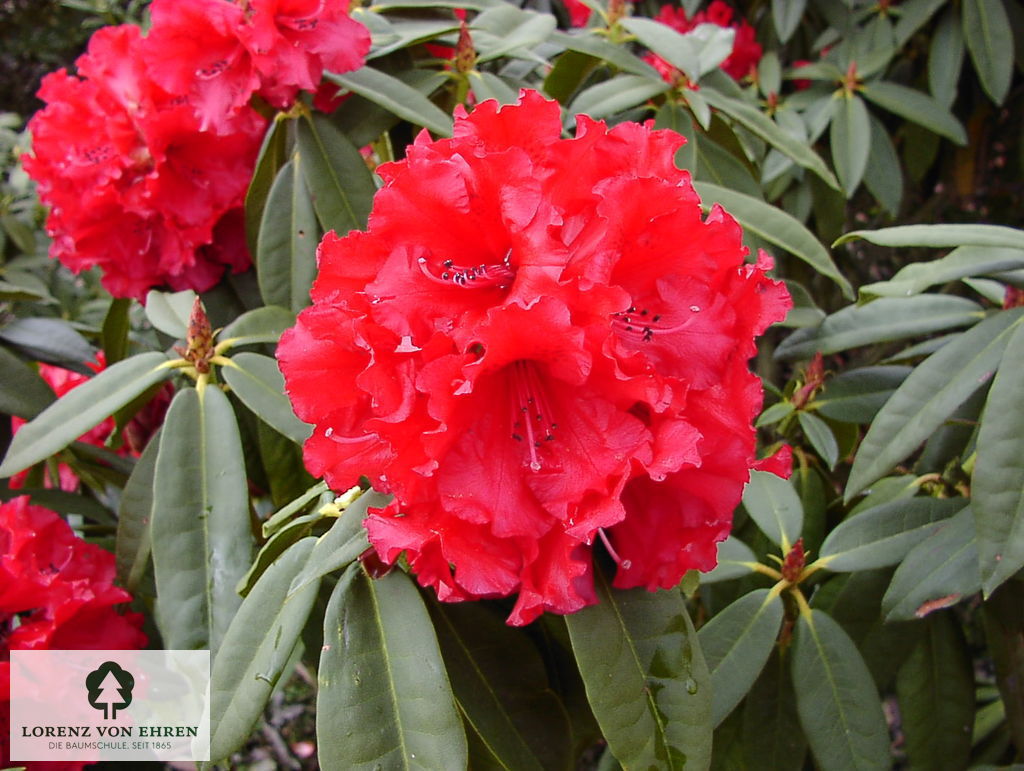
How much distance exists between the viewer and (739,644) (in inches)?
34.4

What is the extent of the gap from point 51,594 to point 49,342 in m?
0.42

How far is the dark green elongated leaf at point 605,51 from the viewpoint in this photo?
3.36 ft

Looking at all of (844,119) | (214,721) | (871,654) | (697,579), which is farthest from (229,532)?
(844,119)

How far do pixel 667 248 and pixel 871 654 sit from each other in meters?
0.63

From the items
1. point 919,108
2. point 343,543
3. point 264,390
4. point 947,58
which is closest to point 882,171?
point 919,108

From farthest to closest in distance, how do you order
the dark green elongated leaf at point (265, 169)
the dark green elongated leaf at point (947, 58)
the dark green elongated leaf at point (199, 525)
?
the dark green elongated leaf at point (947, 58) → the dark green elongated leaf at point (265, 169) → the dark green elongated leaf at point (199, 525)

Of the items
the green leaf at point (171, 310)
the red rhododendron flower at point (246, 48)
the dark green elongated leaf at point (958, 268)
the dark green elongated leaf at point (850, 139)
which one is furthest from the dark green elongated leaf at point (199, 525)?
the dark green elongated leaf at point (850, 139)

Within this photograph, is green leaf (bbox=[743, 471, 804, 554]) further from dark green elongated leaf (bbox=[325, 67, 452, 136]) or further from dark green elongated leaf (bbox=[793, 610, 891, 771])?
dark green elongated leaf (bbox=[325, 67, 452, 136])

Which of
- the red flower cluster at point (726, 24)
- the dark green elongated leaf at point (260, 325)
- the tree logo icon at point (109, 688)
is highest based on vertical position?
the red flower cluster at point (726, 24)

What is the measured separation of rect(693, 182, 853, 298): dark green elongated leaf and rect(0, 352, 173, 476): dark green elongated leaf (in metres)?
0.62

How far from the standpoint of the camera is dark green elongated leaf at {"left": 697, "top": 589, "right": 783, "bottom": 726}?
84 cm

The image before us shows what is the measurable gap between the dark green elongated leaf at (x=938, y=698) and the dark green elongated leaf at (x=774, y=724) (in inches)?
6.1

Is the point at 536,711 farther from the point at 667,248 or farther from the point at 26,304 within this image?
the point at 26,304

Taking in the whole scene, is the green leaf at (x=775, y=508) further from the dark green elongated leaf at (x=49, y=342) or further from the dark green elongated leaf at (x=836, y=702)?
the dark green elongated leaf at (x=49, y=342)
